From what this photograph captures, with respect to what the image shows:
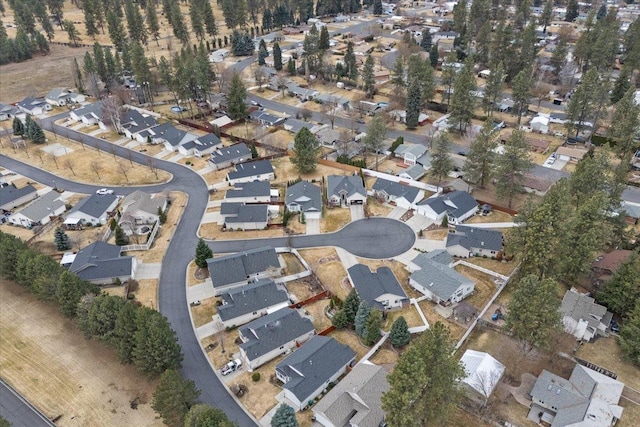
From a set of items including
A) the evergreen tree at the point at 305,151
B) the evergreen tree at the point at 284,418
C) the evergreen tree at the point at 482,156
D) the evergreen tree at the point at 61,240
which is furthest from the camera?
the evergreen tree at the point at 305,151

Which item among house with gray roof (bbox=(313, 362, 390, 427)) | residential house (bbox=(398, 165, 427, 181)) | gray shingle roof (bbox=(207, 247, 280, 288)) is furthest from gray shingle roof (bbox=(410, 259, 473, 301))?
residential house (bbox=(398, 165, 427, 181))

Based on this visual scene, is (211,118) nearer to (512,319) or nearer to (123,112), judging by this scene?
(123,112)

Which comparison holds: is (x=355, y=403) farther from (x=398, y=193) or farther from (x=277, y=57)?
(x=277, y=57)

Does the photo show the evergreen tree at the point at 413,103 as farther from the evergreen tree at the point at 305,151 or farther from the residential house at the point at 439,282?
the residential house at the point at 439,282

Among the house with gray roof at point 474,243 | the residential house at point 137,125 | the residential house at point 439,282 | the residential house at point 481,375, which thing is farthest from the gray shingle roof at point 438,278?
the residential house at point 137,125

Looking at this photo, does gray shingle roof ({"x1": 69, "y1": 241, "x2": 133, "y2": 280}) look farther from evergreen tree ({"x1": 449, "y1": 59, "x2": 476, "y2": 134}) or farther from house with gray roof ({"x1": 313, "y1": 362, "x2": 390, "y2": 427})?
evergreen tree ({"x1": 449, "y1": 59, "x2": 476, "y2": 134})

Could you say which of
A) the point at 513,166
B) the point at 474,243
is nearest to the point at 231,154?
the point at 474,243

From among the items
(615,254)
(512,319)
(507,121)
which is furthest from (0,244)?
(507,121)
